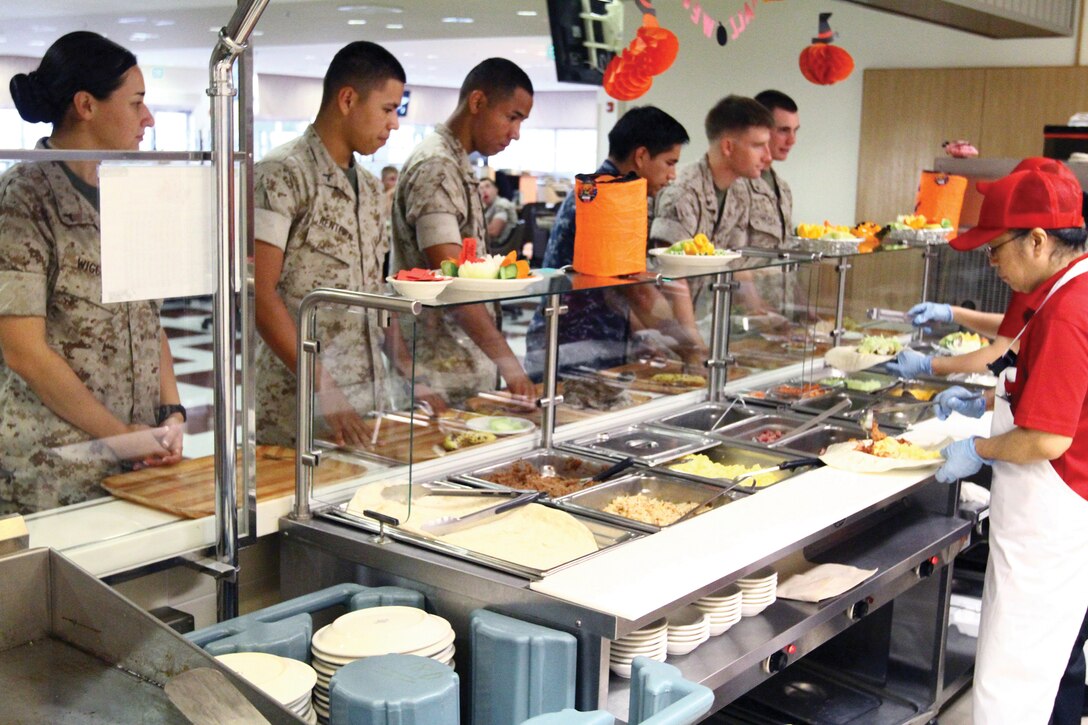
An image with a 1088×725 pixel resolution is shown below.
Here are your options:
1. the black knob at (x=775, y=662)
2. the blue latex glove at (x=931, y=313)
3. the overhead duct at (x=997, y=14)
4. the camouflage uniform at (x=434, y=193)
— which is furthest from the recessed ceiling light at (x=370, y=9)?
the black knob at (x=775, y=662)

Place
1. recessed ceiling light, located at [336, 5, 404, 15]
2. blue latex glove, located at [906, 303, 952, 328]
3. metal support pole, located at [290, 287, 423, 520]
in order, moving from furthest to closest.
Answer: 1. recessed ceiling light, located at [336, 5, 404, 15]
2. blue latex glove, located at [906, 303, 952, 328]
3. metal support pole, located at [290, 287, 423, 520]

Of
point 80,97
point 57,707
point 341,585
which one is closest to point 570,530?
point 341,585

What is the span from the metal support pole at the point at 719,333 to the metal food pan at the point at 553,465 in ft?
2.52

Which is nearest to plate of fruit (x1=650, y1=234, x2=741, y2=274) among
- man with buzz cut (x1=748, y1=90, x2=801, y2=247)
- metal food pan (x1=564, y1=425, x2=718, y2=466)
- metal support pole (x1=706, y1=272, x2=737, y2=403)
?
metal support pole (x1=706, y1=272, x2=737, y2=403)

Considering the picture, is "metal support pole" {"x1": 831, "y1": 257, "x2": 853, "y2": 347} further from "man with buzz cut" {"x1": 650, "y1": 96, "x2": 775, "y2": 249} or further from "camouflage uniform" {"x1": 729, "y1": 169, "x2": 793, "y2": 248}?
"camouflage uniform" {"x1": 729, "y1": 169, "x2": 793, "y2": 248}

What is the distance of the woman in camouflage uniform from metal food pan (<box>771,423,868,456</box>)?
1.70m

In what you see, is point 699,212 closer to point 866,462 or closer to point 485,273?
point 866,462

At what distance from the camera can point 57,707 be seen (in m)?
1.39

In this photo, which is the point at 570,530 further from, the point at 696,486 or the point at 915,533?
the point at 915,533

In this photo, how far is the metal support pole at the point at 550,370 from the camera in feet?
8.59

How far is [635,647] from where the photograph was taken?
191cm

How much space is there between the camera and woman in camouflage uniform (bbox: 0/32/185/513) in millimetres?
1860

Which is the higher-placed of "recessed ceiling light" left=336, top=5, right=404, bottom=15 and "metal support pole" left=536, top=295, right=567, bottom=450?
"recessed ceiling light" left=336, top=5, right=404, bottom=15

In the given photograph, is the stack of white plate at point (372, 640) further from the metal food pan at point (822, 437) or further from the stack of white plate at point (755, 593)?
the metal food pan at point (822, 437)
